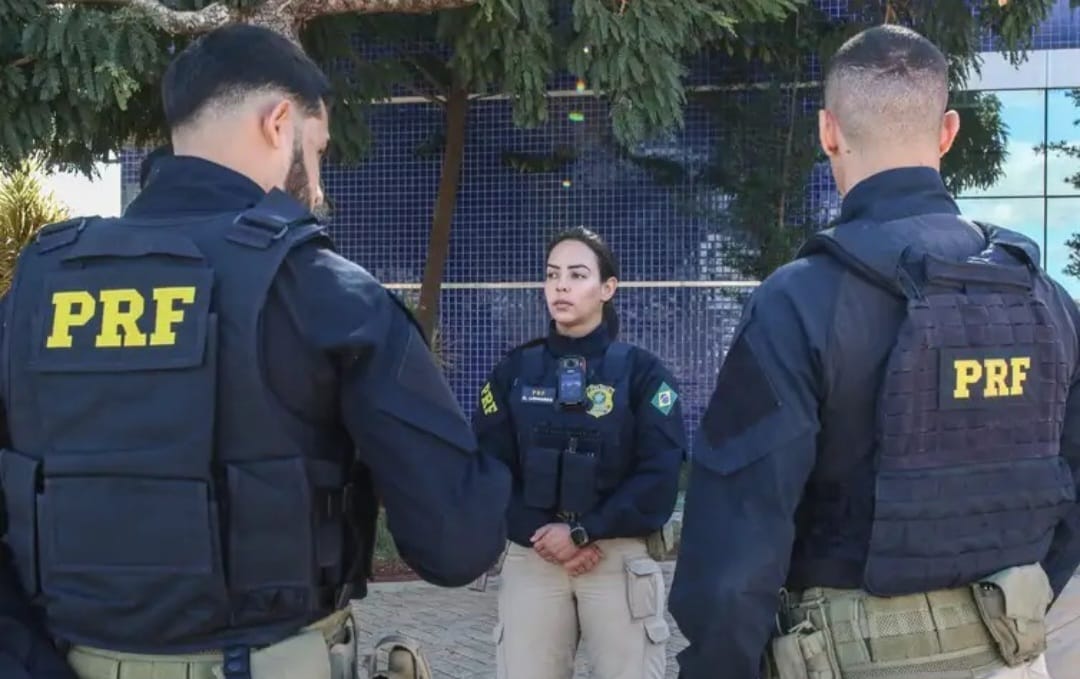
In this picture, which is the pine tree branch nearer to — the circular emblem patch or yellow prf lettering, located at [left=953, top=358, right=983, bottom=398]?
the circular emblem patch

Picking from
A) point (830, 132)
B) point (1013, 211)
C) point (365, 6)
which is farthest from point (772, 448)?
point (1013, 211)

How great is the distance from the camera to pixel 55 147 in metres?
7.97

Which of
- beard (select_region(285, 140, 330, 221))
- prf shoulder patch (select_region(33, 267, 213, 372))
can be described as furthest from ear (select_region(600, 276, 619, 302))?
prf shoulder patch (select_region(33, 267, 213, 372))

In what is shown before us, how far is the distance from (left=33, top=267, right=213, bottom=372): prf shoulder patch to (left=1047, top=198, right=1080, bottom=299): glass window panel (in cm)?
1168

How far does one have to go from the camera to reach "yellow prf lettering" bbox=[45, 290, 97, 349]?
1.91 metres

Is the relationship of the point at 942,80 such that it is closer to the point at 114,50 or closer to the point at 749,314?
the point at 749,314

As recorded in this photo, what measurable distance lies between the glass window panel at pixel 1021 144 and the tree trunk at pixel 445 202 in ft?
16.9

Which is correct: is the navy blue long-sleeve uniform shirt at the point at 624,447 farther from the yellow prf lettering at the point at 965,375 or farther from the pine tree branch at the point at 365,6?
the pine tree branch at the point at 365,6

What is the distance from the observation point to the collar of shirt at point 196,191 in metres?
2.04

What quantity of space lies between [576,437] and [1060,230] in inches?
392

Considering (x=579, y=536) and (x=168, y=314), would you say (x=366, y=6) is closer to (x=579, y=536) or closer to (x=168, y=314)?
(x=579, y=536)

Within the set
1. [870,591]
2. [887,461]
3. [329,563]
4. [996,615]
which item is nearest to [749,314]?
[887,461]

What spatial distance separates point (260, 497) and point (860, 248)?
1.19 m

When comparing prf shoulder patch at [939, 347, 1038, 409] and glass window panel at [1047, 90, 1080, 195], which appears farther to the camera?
glass window panel at [1047, 90, 1080, 195]
